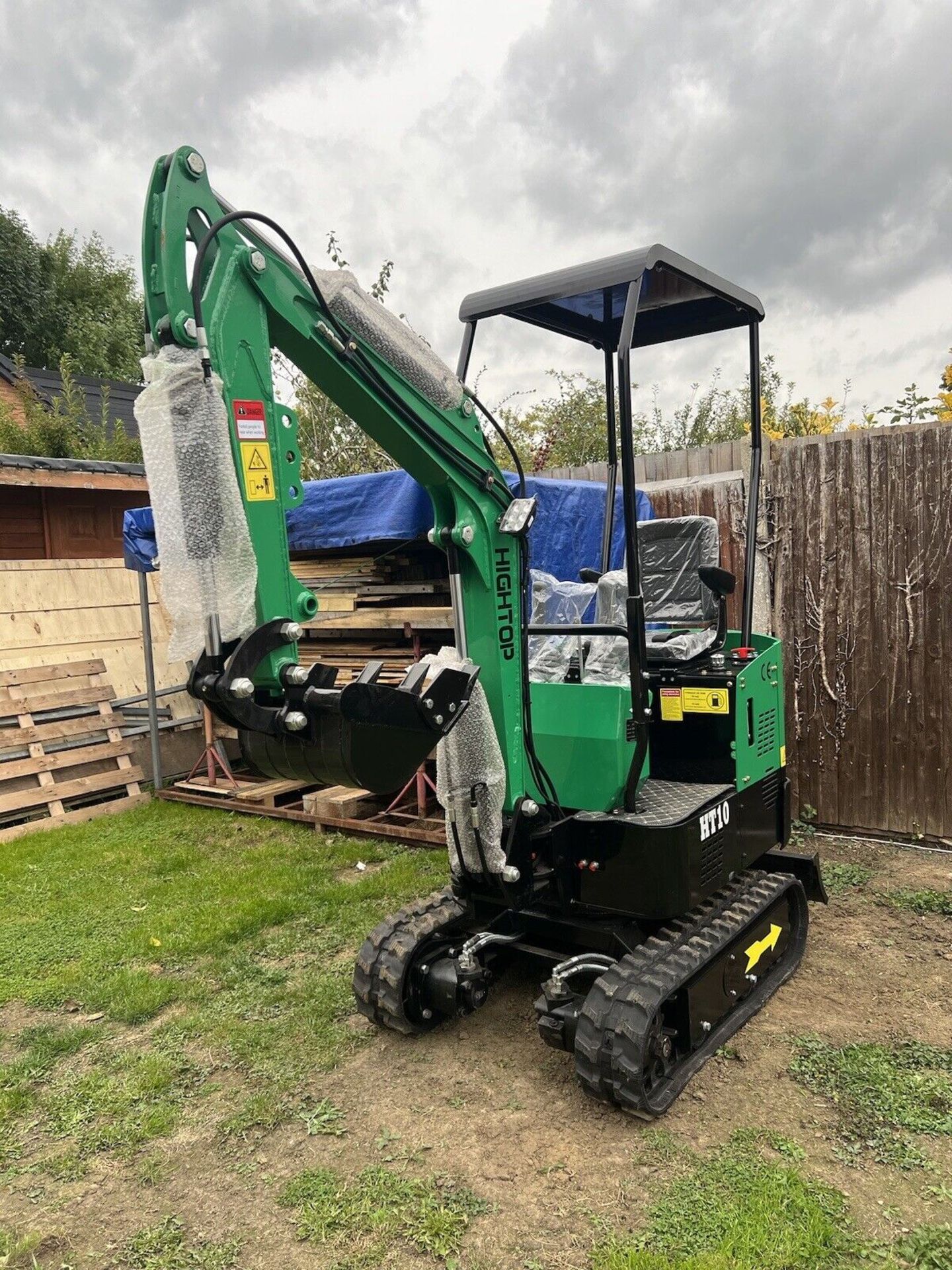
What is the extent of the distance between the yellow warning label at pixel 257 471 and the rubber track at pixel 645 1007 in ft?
7.08

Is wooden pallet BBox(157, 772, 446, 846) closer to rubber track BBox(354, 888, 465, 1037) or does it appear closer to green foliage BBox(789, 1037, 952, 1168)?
rubber track BBox(354, 888, 465, 1037)

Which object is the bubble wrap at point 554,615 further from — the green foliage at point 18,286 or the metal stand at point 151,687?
the green foliage at point 18,286

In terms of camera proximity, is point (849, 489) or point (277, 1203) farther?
point (849, 489)

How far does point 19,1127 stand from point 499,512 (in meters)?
3.01

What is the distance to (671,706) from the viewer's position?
408 cm

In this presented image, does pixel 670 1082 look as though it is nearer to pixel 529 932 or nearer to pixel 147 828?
pixel 529 932

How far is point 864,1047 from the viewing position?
3.59 m

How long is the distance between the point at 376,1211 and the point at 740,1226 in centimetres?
111

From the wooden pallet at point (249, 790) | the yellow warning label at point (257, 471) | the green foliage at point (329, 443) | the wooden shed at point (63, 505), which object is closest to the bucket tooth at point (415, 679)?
the yellow warning label at point (257, 471)

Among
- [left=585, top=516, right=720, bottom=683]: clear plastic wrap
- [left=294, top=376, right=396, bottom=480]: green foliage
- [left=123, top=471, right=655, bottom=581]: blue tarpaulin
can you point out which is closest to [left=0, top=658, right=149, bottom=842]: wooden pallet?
[left=123, top=471, right=655, bottom=581]: blue tarpaulin

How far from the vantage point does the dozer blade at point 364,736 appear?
2.63 meters

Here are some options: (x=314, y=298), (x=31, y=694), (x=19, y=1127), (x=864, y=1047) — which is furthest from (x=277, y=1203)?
(x=31, y=694)

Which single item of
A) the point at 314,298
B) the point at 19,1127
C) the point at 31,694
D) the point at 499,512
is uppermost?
the point at 314,298

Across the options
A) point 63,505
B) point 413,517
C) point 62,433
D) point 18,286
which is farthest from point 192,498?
point 18,286
